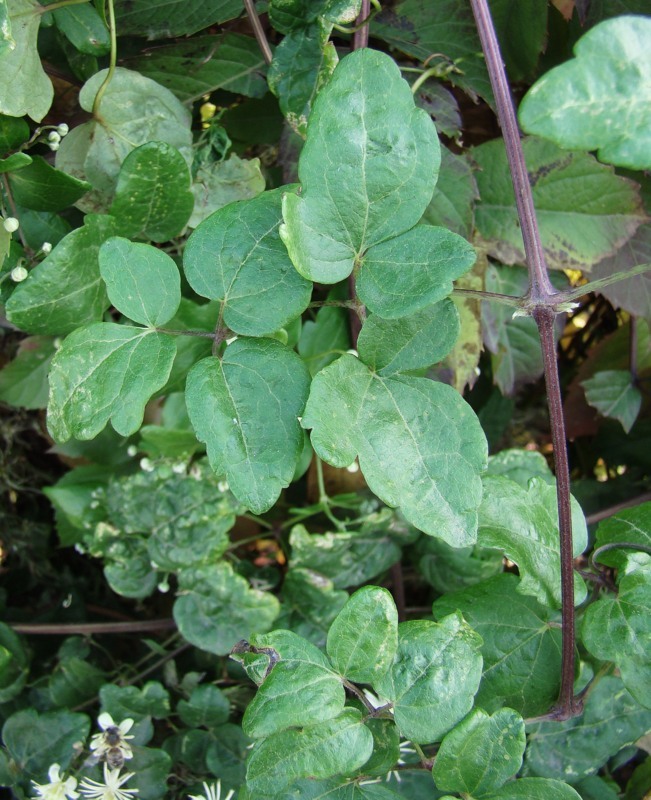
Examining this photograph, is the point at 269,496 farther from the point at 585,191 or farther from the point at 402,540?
the point at 585,191

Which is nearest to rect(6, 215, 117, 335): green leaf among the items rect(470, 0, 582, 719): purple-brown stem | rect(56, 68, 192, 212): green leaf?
rect(56, 68, 192, 212): green leaf

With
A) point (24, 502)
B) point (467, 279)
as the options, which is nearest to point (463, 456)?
point (467, 279)

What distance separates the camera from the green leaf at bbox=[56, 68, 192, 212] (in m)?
0.87

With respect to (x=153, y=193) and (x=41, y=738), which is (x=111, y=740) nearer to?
(x=41, y=738)

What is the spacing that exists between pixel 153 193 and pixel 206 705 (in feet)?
2.33

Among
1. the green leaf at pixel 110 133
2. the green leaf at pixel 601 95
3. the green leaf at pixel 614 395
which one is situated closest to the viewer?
the green leaf at pixel 601 95

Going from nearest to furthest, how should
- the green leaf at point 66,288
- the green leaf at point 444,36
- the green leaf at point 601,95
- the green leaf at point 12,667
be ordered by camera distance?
the green leaf at point 601,95 < the green leaf at point 66,288 < the green leaf at point 444,36 < the green leaf at point 12,667

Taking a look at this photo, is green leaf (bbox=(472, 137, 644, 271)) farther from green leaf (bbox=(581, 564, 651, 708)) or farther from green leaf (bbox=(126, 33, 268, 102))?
green leaf (bbox=(581, 564, 651, 708))

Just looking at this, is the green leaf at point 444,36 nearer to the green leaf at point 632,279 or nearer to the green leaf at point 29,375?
the green leaf at point 632,279

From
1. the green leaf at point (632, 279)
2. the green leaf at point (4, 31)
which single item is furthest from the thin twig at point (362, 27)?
the green leaf at point (632, 279)

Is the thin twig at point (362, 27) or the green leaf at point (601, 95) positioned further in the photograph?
the thin twig at point (362, 27)

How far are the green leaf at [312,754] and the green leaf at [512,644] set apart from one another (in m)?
0.20

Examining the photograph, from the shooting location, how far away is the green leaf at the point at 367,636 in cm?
67

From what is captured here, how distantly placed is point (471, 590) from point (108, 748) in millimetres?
505
